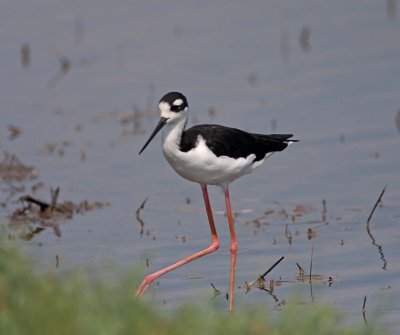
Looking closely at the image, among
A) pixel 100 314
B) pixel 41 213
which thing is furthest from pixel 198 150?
pixel 100 314

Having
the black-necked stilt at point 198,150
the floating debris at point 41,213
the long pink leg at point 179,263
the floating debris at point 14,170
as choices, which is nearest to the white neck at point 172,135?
the black-necked stilt at point 198,150

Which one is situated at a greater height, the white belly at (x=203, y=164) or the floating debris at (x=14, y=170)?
the floating debris at (x=14, y=170)

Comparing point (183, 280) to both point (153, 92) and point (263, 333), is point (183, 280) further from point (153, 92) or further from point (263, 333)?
point (153, 92)

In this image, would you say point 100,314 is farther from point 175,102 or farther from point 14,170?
point 14,170

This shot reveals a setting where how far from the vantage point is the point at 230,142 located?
773cm

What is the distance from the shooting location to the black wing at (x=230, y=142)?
759 centimetres

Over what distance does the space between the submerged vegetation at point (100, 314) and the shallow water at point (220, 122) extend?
694 millimetres

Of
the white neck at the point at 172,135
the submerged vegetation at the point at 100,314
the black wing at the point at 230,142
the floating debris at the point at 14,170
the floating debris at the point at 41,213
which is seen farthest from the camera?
the floating debris at the point at 14,170

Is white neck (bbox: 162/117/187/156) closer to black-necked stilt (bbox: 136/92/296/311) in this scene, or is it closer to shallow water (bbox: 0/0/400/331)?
black-necked stilt (bbox: 136/92/296/311)

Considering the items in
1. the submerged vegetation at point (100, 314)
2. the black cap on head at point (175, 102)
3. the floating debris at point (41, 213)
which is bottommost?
the submerged vegetation at point (100, 314)

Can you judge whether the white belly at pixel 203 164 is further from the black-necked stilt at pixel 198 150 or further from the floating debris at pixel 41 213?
the floating debris at pixel 41 213

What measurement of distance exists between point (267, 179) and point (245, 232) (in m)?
1.28

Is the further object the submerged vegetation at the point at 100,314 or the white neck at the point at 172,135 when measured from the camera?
the white neck at the point at 172,135

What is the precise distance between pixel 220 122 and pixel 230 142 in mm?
3356
